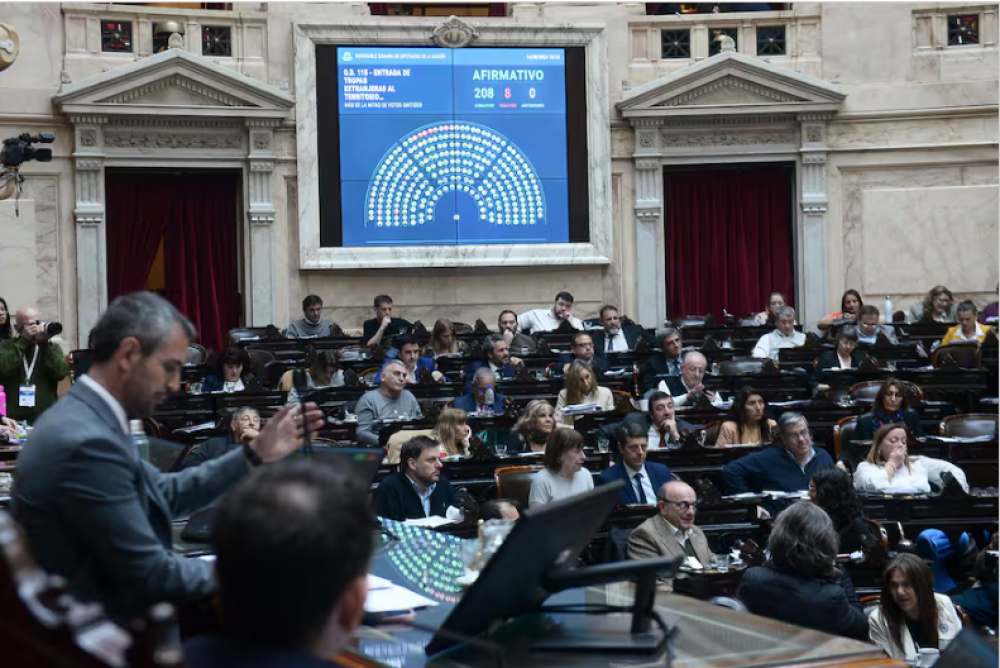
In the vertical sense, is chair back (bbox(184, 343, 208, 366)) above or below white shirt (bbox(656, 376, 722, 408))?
above

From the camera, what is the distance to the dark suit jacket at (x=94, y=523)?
2.10 m

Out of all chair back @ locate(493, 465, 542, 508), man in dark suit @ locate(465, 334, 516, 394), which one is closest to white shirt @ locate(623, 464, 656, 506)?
chair back @ locate(493, 465, 542, 508)

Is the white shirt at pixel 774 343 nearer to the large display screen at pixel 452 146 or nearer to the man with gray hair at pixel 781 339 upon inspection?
the man with gray hair at pixel 781 339

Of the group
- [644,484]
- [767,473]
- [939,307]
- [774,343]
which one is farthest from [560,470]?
[939,307]

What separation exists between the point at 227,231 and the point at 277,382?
13.7 ft

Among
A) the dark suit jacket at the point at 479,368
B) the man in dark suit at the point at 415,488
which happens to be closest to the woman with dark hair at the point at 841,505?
the man in dark suit at the point at 415,488

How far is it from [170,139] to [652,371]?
6548 mm

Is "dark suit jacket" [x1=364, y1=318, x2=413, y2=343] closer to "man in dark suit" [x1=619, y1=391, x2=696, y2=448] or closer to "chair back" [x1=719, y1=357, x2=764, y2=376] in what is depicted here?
"chair back" [x1=719, y1=357, x2=764, y2=376]

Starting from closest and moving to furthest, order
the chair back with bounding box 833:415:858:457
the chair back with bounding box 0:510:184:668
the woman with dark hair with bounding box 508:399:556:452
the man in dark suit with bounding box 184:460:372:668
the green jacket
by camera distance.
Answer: the chair back with bounding box 0:510:184:668, the man in dark suit with bounding box 184:460:372:668, the woman with dark hair with bounding box 508:399:556:452, the chair back with bounding box 833:415:858:457, the green jacket

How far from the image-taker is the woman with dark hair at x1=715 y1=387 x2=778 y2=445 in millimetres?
8508

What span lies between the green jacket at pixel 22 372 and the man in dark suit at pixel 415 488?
4079mm

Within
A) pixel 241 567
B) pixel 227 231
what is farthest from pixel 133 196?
pixel 241 567

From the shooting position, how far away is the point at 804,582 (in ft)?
14.9

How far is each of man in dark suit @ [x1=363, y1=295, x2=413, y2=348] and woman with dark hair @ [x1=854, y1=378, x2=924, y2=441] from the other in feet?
17.5
